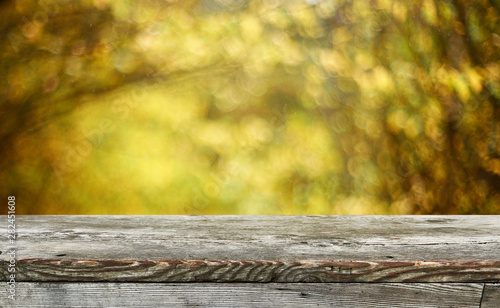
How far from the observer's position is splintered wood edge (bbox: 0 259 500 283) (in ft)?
1.81

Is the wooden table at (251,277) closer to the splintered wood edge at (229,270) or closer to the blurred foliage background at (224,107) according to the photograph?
the splintered wood edge at (229,270)

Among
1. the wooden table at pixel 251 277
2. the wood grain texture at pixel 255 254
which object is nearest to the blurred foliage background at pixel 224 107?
the wood grain texture at pixel 255 254

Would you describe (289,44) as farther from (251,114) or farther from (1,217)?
(1,217)

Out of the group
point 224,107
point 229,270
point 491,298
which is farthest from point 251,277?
point 224,107

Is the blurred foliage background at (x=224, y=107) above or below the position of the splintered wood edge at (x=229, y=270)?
above

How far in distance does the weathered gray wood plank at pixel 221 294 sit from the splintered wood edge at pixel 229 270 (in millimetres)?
14

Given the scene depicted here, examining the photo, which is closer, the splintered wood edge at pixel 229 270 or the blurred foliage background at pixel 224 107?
the splintered wood edge at pixel 229 270

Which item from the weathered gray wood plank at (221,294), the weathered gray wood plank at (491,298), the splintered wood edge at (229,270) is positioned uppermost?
the splintered wood edge at (229,270)

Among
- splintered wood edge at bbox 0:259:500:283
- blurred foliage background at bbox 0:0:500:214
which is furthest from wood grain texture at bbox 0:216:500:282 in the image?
blurred foliage background at bbox 0:0:500:214

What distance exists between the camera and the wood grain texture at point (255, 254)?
1.82ft

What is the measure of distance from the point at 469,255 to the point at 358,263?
175 mm

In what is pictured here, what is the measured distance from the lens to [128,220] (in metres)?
0.92

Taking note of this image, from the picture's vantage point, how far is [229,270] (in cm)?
56

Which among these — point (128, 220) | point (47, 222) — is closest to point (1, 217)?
point (47, 222)
